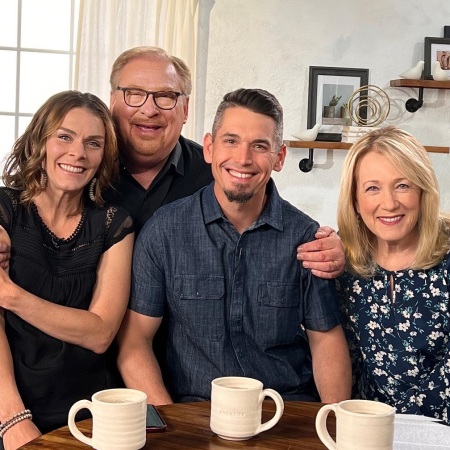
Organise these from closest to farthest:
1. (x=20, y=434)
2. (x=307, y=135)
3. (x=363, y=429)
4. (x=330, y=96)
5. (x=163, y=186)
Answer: (x=363, y=429) < (x=20, y=434) < (x=163, y=186) < (x=307, y=135) < (x=330, y=96)

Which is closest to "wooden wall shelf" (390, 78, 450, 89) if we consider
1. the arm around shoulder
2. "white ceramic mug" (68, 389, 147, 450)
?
the arm around shoulder

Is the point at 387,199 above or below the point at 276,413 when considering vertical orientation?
above

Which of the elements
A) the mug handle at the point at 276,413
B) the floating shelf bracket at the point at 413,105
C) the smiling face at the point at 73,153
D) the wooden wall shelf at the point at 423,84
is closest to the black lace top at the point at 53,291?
the smiling face at the point at 73,153

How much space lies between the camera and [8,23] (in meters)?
4.22

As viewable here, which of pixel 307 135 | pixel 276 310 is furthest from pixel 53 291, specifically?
pixel 307 135

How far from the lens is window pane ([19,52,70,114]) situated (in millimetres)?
4258

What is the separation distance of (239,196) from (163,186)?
1.59 feet

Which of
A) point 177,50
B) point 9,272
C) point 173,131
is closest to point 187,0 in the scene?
point 177,50

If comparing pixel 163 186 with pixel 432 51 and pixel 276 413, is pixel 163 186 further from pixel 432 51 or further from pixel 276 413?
pixel 432 51

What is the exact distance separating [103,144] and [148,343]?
573mm

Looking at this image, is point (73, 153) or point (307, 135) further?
point (307, 135)

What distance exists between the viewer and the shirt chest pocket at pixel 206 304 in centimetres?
206

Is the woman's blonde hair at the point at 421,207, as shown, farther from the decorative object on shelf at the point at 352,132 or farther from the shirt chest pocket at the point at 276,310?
the decorative object on shelf at the point at 352,132

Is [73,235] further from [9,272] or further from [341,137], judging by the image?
[341,137]
